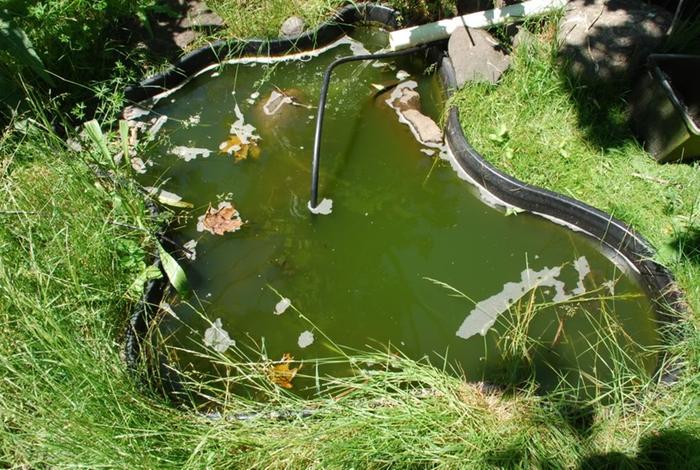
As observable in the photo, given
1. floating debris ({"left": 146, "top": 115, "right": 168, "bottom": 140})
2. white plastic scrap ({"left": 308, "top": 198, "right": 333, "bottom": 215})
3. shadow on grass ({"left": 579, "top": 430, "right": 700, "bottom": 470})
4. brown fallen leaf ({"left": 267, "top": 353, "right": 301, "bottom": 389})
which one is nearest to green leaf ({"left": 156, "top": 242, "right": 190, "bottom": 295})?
brown fallen leaf ({"left": 267, "top": 353, "right": 301, "bottom": 389})

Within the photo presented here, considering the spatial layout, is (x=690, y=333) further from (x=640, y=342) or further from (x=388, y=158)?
(x=388, y=158)

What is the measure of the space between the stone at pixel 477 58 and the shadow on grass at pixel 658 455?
244 cm

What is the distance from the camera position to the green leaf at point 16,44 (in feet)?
10.6

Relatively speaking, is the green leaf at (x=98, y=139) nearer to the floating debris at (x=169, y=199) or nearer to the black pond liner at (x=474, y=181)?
the floating debris at (x=169, y=199)

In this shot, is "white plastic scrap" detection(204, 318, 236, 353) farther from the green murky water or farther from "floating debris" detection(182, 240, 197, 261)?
"floating debris" detection(182, 240, 197, 261)

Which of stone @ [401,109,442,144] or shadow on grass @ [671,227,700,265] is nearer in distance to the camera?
shadow on grass @ [671,227,700,265]

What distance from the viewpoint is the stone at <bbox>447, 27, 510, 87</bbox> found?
3.68 m

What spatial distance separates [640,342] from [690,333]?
24cm

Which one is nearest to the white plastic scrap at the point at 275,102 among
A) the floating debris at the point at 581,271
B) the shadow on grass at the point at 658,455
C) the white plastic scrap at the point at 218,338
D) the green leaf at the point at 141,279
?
the green leaf at the point at 141,279

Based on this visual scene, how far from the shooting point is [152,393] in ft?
7.86

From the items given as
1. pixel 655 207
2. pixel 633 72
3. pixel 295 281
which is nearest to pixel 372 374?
pixel 295 281

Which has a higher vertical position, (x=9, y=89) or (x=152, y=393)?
(x=9, y=89)

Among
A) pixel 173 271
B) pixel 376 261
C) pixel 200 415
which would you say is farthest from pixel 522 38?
pixel 200 415

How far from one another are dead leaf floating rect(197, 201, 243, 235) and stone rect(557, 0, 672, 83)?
2.38 m
